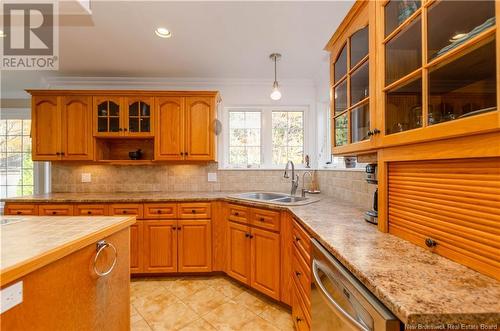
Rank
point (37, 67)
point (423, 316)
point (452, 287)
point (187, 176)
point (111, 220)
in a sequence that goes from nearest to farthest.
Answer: point (423, 316)
point (452, 287)
point (111, 220)
point (37, 67)
point (187, 176)

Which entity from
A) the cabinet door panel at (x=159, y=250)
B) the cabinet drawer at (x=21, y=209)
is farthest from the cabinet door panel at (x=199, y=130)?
the cabinet drawer at (x=21, y=209)

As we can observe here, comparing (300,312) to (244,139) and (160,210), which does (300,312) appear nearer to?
(160,210)

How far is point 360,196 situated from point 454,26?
1443 millimetres

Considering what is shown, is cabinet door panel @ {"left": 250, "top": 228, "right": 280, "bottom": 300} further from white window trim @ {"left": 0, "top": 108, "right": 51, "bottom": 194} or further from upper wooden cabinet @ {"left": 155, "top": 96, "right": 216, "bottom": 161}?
white window trim @ {"left": 0, "top": 108, "right": 51, "bottom": 194}

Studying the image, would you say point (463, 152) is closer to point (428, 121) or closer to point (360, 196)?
point (428, 121)

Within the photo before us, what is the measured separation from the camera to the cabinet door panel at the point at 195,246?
2.57 meters

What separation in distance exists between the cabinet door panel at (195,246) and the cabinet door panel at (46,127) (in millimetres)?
1886

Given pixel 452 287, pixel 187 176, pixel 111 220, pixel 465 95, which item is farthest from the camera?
pixel 187 176

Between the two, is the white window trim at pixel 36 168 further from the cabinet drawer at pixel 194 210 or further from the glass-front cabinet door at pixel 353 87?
the glass-front cabinet door at pixel 353 87

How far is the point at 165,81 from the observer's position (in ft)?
10.5

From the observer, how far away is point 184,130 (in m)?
2.85

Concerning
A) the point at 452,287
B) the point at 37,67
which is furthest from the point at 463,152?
the point at 37,67

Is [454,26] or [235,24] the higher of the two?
[235,24]

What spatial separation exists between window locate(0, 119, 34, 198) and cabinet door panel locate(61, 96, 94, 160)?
1474 millimetres
